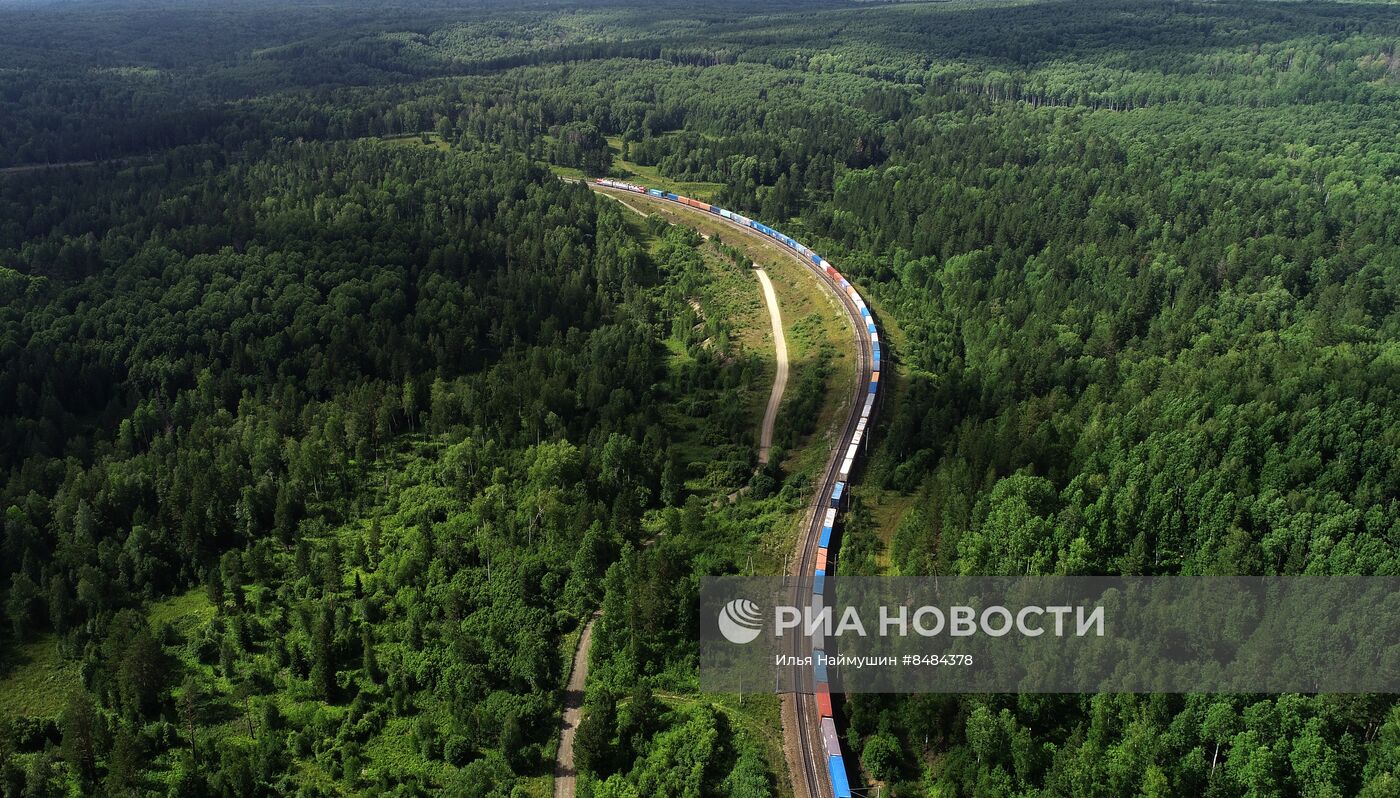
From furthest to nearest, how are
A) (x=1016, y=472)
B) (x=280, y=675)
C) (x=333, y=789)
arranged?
1. (x=1016, y=472)
2. (x=280, y=675)
3. (x=333, y=789)

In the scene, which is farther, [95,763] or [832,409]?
[832,409]

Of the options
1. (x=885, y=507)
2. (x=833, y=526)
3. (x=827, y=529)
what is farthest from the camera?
(x=885, y=507)

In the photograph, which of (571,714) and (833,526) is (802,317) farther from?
(571,714)

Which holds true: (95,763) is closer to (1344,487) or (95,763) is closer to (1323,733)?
(1323,733)

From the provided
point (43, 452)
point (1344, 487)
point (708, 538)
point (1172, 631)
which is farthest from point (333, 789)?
point (1344, 487)

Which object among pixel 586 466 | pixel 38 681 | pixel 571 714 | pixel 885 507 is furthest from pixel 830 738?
pixel 38 681
